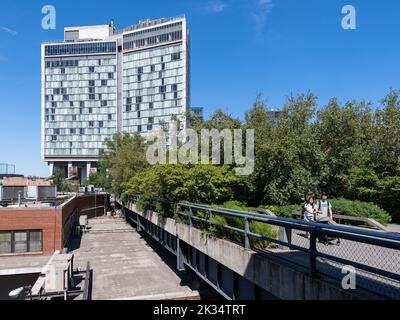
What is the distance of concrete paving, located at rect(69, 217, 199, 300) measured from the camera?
17.9 m

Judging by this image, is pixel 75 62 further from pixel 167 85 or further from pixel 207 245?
pixel 207 245

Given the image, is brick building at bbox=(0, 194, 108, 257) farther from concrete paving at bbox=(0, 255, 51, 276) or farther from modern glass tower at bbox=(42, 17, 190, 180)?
modern glass tower at bbox=(42, 17, 190, 180)

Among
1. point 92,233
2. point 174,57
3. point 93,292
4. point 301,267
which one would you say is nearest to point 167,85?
point 174,57

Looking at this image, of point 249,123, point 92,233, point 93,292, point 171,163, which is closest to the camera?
point 171,163

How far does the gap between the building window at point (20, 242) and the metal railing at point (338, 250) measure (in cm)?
1951

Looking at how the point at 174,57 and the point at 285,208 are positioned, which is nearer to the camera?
the point at 285,208

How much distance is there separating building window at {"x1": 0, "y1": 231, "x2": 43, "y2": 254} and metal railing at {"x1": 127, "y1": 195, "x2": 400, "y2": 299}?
19512mm

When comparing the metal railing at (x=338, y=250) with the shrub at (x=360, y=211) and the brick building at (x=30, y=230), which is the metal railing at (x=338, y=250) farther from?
the brick building at (x=30, y=230)

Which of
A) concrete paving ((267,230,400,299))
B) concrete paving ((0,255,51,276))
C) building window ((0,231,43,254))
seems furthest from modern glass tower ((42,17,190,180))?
concrete paving ((267,230,400,299))

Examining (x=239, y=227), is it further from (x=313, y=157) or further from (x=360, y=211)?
(x=313, y=157)

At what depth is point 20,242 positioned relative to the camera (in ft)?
87.3

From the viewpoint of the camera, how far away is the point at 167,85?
120 metres

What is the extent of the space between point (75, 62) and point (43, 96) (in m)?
15.9

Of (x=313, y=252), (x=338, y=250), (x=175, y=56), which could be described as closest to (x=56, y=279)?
(x=338, y=250)
